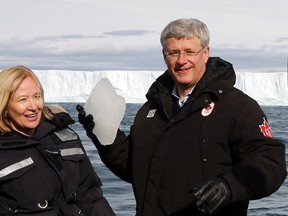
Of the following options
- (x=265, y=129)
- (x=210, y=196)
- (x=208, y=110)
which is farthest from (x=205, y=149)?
(x=210, y=196)

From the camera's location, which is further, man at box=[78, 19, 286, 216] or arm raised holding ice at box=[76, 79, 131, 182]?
arm raised holding ice at box=[76, 79, 131, 182]

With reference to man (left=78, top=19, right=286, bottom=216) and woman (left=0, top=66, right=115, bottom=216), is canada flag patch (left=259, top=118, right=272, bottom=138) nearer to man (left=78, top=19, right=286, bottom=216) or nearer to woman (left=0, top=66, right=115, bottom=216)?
man (left=78, top=19, right=286, bottom=216)

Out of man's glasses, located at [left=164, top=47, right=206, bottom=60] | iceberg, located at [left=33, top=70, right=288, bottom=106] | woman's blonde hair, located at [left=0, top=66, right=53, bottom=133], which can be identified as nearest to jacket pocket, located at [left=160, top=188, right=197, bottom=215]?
man's glasses, located at [left=164, top=47, right=206, bottom=60]

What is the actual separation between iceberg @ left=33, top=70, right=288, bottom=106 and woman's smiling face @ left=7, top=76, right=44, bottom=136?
2400 inches

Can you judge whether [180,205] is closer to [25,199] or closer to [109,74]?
[25,199]

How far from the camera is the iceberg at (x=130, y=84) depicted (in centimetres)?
6506

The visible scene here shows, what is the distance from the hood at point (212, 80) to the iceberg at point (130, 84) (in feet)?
198

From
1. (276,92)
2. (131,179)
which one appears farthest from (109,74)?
(131,179)

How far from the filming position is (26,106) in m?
3.08

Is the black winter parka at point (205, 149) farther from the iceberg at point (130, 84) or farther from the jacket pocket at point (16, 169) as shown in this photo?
the iceberg at point (130, 84)

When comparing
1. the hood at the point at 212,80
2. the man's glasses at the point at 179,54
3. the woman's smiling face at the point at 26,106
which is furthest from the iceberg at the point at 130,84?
the woman's smiling face at the point at 26,106

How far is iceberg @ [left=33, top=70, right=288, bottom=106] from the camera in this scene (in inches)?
2562

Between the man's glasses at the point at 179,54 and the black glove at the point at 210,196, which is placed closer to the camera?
the black glove at the point at 210,196

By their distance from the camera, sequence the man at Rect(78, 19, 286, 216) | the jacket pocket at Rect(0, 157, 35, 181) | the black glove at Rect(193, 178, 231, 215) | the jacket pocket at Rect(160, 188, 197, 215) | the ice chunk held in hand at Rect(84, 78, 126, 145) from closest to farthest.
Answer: the black glove at Rect(193, 178, 231, 215)
the jacket pocket at Rect(0, 157, 35, 181)
the man at Rect(78, 19, 286, 216)
the jacket pocket at Rect(160, 188, 197, 215)
the ice chunk held in hand at Rect(84, 78, 126, 145)
